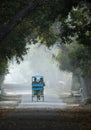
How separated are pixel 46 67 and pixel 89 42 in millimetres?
94564

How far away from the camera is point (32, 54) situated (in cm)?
11644

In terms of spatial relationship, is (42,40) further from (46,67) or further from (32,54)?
(46,67)

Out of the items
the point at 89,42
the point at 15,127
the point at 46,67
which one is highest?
the point at 46,67

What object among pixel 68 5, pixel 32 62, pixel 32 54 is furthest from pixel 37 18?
pixel 32 62

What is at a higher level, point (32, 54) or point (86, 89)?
point (32, 54)

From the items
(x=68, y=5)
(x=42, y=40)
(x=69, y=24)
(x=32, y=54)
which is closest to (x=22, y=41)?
(x=42, y=40)

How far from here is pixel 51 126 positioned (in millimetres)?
19906

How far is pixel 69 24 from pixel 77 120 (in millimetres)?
10859

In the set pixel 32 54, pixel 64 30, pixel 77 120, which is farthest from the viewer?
pixel 32 54

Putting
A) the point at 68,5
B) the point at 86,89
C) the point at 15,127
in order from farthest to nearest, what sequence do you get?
the point at 86,89 → the point at 68,5 → the point at 15,127

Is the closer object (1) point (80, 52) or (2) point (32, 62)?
(1) point (80, 52)

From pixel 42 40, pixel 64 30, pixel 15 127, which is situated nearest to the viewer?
pixel 15 127

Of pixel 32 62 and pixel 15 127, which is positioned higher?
pixel 32 62

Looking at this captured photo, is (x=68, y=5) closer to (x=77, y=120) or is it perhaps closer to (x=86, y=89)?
(x=77, y=120)
